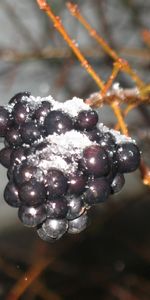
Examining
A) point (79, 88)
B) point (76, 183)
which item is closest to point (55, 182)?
point (76, 183)

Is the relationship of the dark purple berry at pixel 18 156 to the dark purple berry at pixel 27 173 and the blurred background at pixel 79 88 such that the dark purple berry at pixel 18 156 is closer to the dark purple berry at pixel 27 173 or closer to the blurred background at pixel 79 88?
the dark purple berry at pixel 27 173

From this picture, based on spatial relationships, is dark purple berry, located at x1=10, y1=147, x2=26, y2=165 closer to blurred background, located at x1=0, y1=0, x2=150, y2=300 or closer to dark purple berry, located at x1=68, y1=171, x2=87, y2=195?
dark purple berry, located at x1=68, y1=171, x2=87, y2=195

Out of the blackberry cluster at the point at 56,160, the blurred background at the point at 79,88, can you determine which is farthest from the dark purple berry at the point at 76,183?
the blurred background at the point at 79,88

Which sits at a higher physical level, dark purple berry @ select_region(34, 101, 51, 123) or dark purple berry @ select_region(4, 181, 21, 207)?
dark purple berry @ select_region(34, 101, 51, 123)

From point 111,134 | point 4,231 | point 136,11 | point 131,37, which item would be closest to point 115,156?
point 111,134

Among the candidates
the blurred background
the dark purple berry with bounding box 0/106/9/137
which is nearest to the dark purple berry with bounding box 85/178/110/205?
the dark purple berry with bounding box 0/106/9/137

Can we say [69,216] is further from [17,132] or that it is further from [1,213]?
[1,213]
